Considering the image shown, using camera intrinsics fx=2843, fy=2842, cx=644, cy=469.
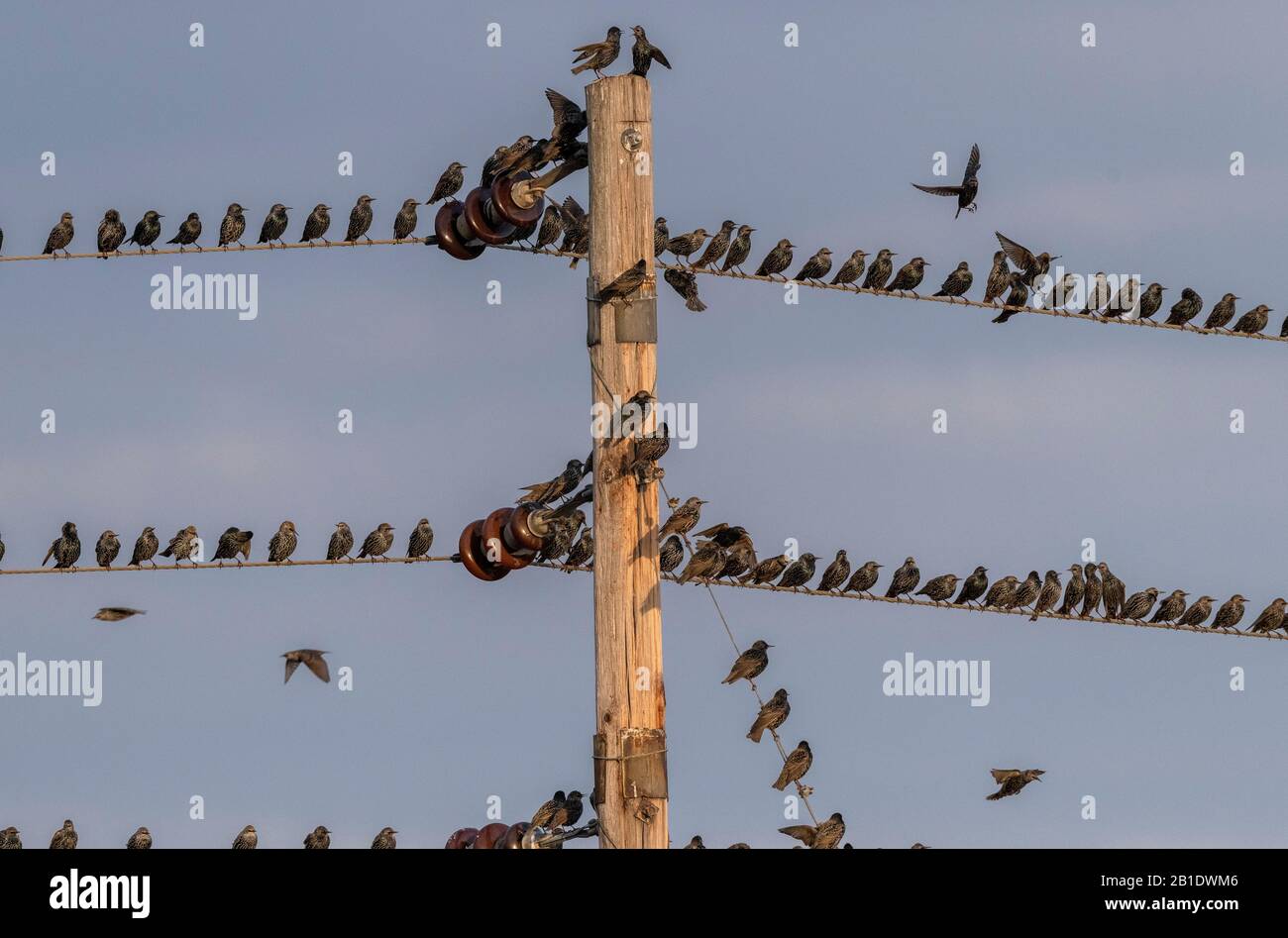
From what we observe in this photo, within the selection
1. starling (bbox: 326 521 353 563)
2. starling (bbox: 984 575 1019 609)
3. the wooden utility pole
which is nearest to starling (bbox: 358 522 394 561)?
starling (bbox: 326 521 353 563)

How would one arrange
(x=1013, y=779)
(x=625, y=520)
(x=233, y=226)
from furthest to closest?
(x=233, y=226) → (x=1013, y=779) → (x=625, y=520)

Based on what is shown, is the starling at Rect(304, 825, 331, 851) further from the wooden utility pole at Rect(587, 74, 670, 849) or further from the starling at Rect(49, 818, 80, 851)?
the wooden utility pole at Rect(587, 74, 670, 849)

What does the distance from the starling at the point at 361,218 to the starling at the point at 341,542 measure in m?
3.32

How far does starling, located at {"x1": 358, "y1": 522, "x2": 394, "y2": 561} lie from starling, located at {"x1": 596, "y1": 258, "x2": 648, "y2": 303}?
46.3 ft

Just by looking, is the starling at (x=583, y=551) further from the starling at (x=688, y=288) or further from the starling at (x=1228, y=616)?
the starling at (x=1228, y=616)

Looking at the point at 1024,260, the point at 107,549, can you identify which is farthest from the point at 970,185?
the point at 107,549

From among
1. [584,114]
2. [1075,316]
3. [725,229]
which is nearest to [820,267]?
[725,229]

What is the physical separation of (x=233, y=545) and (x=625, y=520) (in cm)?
1462

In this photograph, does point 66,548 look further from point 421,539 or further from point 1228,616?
point 1228,616

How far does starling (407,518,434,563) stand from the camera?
2980cm

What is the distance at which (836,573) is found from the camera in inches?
1160
